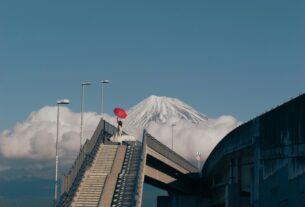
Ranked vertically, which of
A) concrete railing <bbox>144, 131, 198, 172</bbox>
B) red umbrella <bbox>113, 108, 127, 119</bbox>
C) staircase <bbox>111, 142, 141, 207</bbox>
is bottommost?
staircase <bbox>111, 142, 141, 207</bbox>

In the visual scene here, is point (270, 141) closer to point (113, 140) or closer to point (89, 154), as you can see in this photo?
point (89, 154)

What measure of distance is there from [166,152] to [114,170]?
1615cm

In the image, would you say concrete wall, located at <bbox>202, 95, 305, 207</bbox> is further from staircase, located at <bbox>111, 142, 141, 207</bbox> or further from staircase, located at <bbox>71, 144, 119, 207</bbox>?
staircase, located at <bbox>71, 144, 119, 207</bbox>

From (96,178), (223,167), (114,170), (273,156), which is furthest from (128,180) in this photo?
(223,167)

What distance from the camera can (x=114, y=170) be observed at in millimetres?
55812

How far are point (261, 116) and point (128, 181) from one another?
12512 millimetres

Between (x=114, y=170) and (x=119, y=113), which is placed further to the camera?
(x=119, y=113)

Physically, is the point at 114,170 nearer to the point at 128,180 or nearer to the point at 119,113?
the point at 128,180

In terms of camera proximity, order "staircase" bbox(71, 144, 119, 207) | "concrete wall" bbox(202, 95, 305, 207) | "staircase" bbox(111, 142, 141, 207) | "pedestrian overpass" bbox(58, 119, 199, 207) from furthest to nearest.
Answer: "pedestrian overpass" bbox(58, 119, 199, 207) → "staircase" bbox(71, 144, 119, 207) → "staircase" bbox(111, 142, 141, 207) → "concrete wall" bbox(202, 95, 305, 207)

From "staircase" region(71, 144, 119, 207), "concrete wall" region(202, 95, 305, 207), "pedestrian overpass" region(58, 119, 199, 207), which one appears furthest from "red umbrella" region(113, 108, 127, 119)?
"concrete wall" region(202, 95, 305, 207)

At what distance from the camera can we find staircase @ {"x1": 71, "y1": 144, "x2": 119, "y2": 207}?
48375 mm

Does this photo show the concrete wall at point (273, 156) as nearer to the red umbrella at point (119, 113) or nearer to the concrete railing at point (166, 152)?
the concrete railing at point (166, 152)

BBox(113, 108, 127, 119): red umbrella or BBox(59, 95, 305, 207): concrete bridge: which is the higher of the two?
BBox(113, 108, 127, 119): red umbrella

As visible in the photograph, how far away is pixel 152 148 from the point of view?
6544 cm
